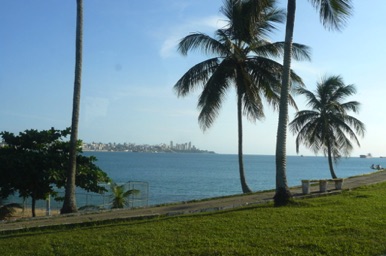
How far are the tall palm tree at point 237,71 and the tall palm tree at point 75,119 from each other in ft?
22.7

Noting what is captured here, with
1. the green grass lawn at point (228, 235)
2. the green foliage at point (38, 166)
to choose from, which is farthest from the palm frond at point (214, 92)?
the green grass lawn at point (228, 235)

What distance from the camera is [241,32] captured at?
20.7 metres

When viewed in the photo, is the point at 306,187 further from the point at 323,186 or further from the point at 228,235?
the point at 228,235

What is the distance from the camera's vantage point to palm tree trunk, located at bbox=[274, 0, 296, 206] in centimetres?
1442

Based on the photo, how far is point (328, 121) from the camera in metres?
31.2

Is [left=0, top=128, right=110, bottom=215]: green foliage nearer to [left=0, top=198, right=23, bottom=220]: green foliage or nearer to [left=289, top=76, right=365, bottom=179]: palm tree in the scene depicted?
[left=0, top=198, right=23, bottom=220]: green foliage

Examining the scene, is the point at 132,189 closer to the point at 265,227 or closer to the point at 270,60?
the point at 270,60

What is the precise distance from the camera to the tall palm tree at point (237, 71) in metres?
21.5

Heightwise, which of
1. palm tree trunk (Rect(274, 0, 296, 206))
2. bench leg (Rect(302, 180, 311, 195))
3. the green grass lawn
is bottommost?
the green grass lawn

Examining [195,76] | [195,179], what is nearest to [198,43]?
[195,76]

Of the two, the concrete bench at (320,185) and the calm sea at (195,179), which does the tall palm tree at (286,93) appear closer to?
the concrete bench at (320,185)

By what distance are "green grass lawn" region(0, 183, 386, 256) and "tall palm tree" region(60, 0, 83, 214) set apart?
3.93m

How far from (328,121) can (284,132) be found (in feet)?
58.2

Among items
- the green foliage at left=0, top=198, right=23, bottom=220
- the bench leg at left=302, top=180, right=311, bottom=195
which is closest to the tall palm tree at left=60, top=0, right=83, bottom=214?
the green foliage at left=0, top=198, right=23, bottom=220
